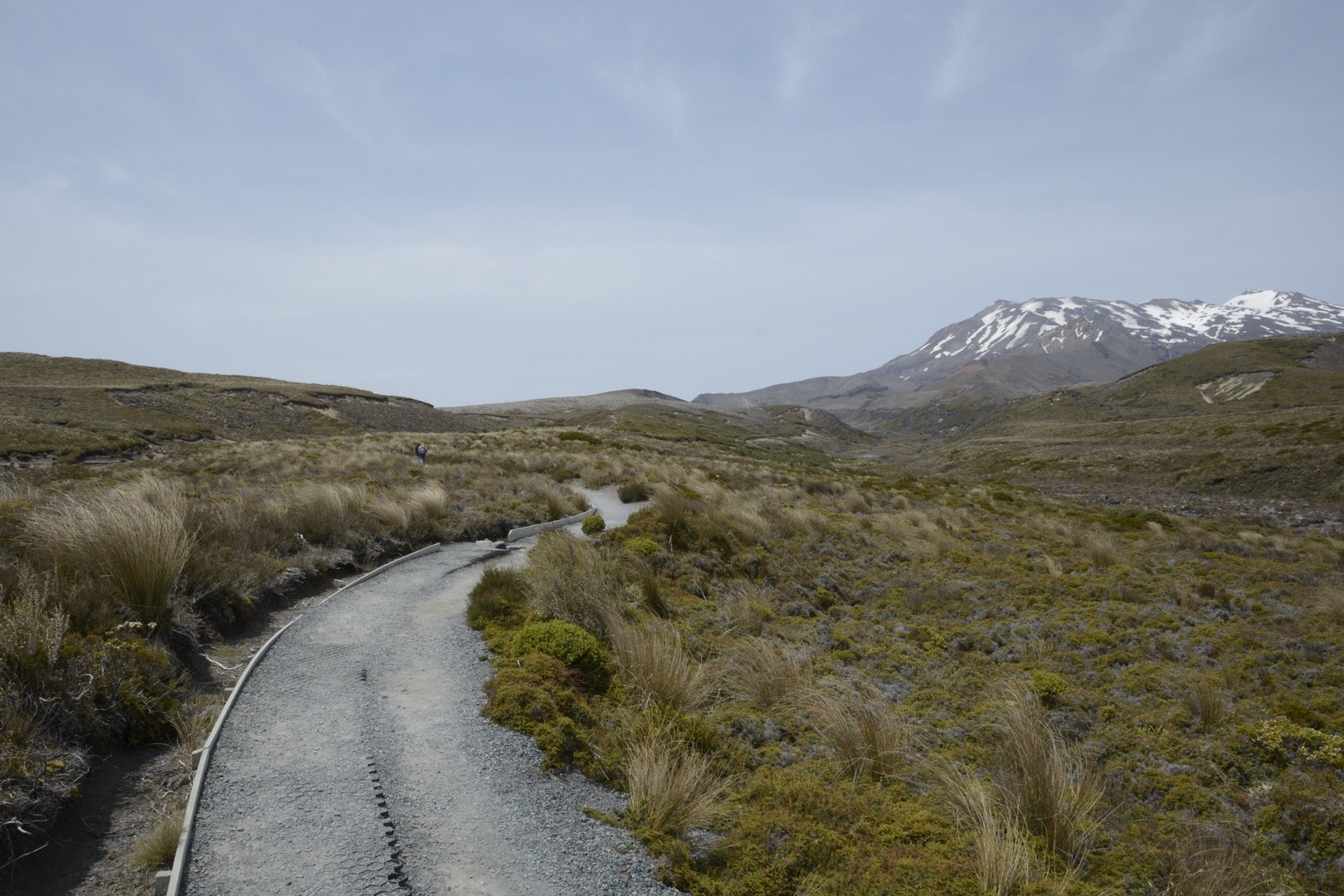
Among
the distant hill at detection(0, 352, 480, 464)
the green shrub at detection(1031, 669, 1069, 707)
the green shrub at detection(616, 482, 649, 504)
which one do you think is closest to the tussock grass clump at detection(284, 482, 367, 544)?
the green shrub at detection(616, 482, 649, 504)

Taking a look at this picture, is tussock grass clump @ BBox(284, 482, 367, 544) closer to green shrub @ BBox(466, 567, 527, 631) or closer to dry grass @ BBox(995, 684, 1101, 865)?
green shrub @ BBox(466, 567, 527, 631)

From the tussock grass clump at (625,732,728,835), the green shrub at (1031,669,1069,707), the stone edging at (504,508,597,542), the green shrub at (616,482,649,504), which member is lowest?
the green shrub at (1031,669,1069,707)

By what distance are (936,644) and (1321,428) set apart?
185ft

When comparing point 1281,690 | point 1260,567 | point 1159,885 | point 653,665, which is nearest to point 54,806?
point 653,665

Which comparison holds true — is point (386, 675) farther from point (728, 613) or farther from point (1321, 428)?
point (1321, 428)

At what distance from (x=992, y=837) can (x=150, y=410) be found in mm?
71763

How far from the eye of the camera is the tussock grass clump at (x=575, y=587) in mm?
10219

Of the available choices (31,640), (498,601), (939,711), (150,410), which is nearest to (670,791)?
(939,711)

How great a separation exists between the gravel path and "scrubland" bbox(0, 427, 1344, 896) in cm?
47

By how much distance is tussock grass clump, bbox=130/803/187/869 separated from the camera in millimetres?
4746

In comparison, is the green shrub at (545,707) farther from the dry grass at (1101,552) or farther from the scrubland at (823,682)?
the dry grass at (1101,552)

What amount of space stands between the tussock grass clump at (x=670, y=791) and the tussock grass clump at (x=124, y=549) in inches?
235

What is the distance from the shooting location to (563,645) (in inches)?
346

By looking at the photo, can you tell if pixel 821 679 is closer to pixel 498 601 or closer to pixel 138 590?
pixel 498 601
